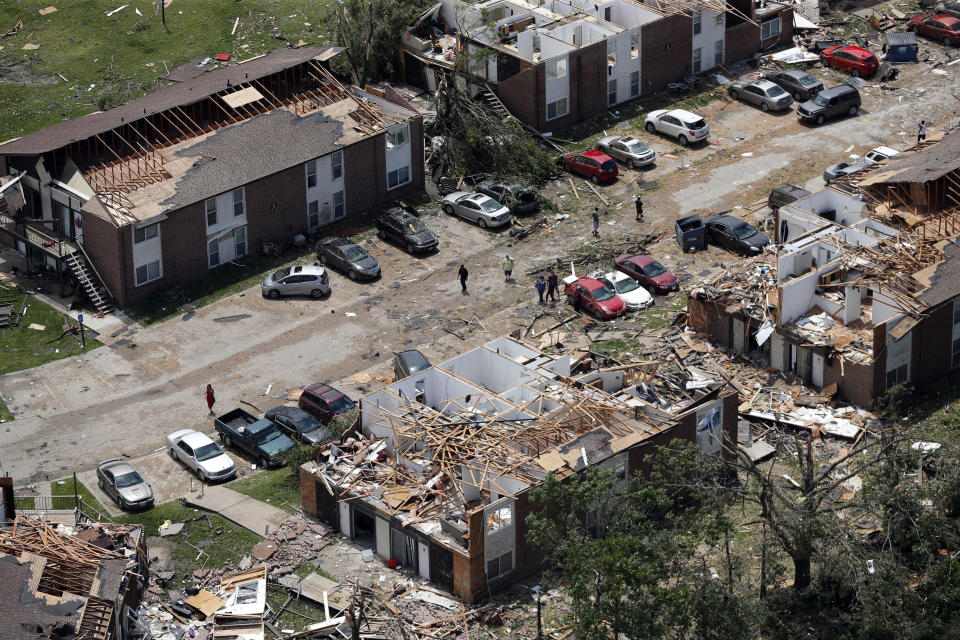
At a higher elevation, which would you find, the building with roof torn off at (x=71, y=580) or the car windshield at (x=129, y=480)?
the building with roof torn off at (x=71, y=580)

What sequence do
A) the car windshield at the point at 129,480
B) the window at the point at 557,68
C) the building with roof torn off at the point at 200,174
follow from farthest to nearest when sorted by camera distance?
the window at the point at 557,68, the building with roof torn off at the point at 200,174, the car windshield at the point at 129,480

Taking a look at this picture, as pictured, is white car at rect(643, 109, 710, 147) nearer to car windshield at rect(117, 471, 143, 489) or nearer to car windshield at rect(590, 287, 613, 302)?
car windshield at rect(590, 287, 613, 302)

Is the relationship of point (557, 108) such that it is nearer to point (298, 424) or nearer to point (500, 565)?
point (298, 424)

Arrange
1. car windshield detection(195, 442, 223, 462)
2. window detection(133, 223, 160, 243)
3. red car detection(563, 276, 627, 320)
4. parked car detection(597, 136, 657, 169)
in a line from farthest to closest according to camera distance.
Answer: parked car detection(597, 136, 657, 169) → window detection(133, 223, 160, 243) → red car detection(563, 276, 627, 320) → car windshield detection(195, 442, 223, 462)

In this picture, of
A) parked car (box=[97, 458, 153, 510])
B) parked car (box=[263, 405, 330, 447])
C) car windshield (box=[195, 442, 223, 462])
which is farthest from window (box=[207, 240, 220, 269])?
parked car (box=[97, 458, 153, 510])

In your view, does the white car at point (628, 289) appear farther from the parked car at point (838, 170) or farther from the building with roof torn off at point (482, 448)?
the parked car at point (838, 170)

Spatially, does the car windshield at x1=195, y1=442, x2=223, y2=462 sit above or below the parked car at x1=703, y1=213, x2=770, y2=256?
below

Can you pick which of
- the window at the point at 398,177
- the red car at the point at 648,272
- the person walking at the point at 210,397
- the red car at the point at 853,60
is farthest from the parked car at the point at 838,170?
the person walking at the point at 210,397
